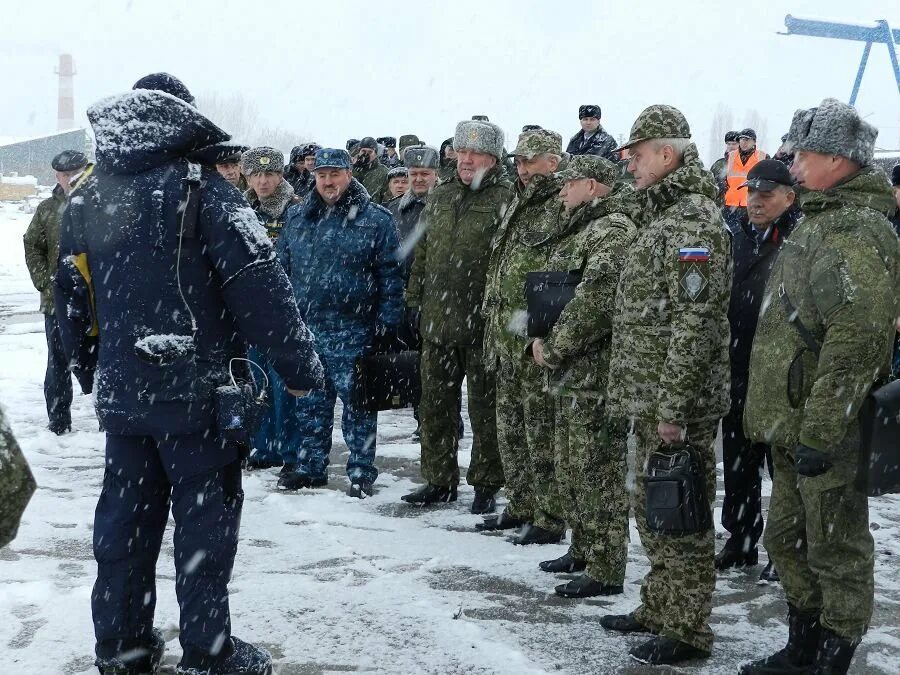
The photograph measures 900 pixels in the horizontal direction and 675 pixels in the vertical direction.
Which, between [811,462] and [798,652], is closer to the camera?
[811,462]

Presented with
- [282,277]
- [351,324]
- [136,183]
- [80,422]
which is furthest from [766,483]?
[80,422]

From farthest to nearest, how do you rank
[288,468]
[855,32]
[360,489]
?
[855,32] < [288,468] < [360,489]

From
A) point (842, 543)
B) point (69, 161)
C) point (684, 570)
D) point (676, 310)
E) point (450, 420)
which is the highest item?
point (69, 161)

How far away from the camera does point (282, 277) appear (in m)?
3.44

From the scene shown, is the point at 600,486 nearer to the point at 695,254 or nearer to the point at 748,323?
the point at 748,323

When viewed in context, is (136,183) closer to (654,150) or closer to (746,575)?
(654,150)

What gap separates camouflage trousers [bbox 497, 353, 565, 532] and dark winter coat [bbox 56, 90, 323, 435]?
6.71ft

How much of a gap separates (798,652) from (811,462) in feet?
2.88

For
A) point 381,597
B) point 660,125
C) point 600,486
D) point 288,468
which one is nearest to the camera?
point 660,125

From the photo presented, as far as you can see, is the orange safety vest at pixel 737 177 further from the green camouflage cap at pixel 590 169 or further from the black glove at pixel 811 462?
the black glove at pixel 811 462

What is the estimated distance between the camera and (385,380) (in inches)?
246

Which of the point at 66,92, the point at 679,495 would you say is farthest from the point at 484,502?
the point at 66,92

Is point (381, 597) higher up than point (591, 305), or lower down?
lower down

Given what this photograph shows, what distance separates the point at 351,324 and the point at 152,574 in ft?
9.59
